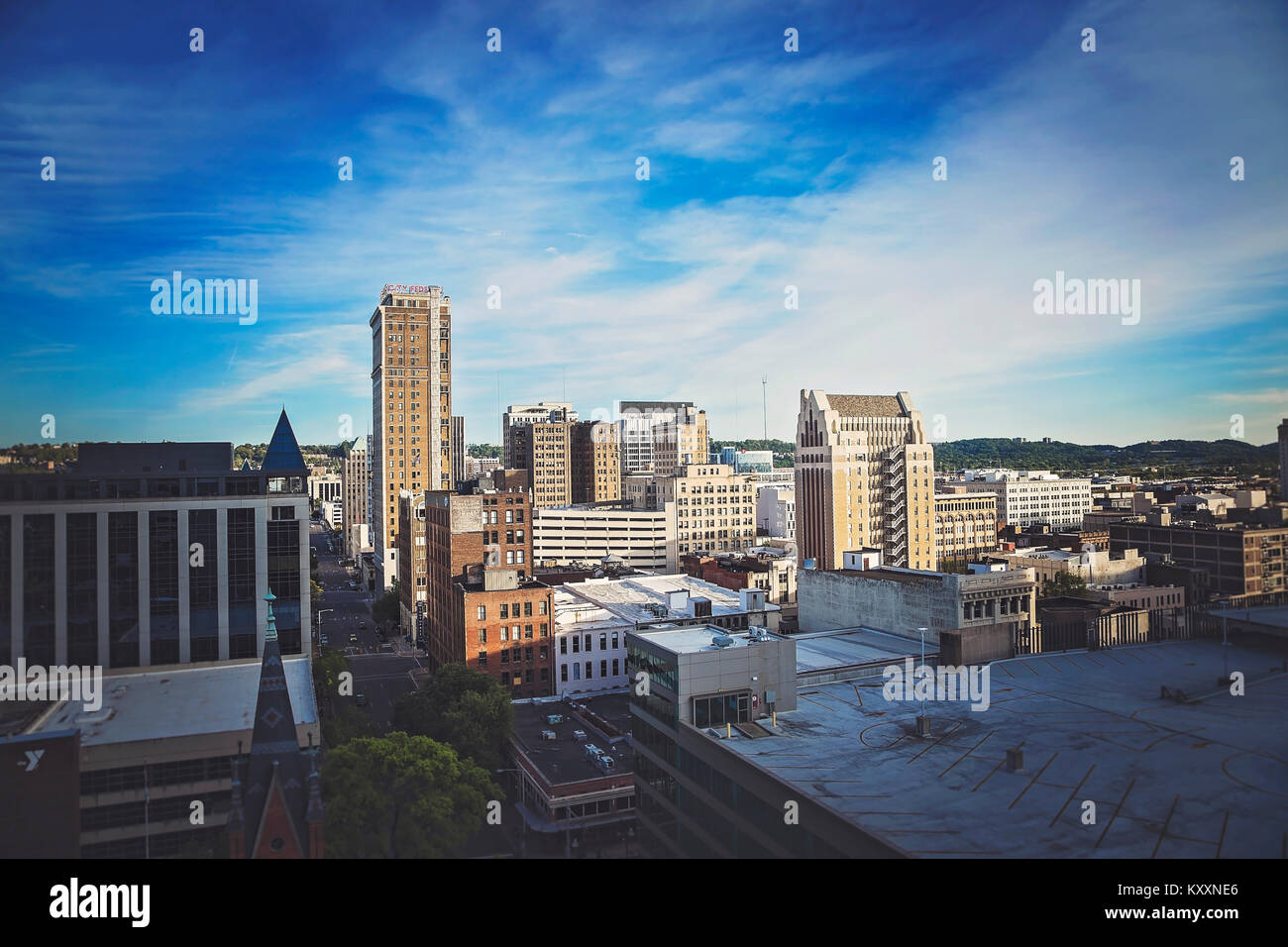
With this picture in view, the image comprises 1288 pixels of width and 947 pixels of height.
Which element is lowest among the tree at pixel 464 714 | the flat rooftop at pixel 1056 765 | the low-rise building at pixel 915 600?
the tree at pixel 464 714

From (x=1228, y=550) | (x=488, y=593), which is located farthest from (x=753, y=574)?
(x=1228, y=550)

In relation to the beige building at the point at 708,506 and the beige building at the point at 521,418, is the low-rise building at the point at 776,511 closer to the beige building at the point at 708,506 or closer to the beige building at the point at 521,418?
the beige building at the point at 708,506

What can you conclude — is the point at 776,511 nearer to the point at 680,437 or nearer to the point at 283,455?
the point at 680,437

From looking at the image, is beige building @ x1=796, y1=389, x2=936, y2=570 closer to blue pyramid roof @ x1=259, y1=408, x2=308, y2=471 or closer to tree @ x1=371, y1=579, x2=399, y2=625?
tree @ x1=371, y1=579, x2=399, y2=625

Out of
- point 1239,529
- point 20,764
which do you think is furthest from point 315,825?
point 1239,529

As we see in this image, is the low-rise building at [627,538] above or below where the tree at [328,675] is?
above

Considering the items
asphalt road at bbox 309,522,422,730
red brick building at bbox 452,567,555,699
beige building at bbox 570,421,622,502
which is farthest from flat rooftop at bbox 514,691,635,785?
beige building at bbox 570,421,622,502

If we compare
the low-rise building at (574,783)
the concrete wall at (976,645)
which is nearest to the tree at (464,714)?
the low-rise building at (574,783)
